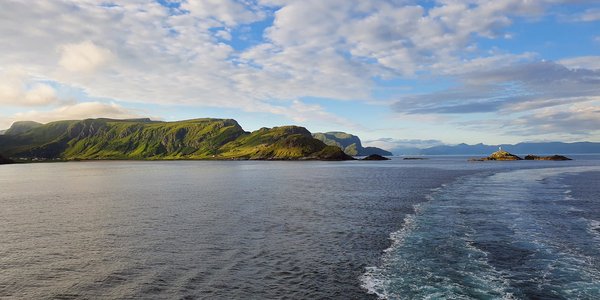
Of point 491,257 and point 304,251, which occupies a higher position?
point 491,257

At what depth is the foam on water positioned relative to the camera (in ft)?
81.0

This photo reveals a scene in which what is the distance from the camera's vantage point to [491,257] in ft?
104

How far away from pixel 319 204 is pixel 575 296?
146 ft

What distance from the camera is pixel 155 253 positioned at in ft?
112

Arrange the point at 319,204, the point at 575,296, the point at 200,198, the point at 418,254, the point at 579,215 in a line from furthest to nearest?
the point at 200,198 → the point at 319,204 → the point at 579,215 → the point at 418,254 → the point at 575,296

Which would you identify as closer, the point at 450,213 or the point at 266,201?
the point at 450,213

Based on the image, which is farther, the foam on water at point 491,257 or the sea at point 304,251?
the sea at point 304,251

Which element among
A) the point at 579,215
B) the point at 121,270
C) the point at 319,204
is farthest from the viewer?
the point at 319,204

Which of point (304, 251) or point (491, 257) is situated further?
point (304, 251)

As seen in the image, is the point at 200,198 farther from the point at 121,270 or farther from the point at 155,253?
the point at 121,270

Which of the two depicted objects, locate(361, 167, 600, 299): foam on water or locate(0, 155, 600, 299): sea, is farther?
locate(0, 155, 600, 299): sea

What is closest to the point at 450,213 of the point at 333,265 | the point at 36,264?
the point at 333,265

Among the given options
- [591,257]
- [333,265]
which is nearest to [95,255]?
[333,265]

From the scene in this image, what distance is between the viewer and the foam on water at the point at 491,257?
81.0ft
